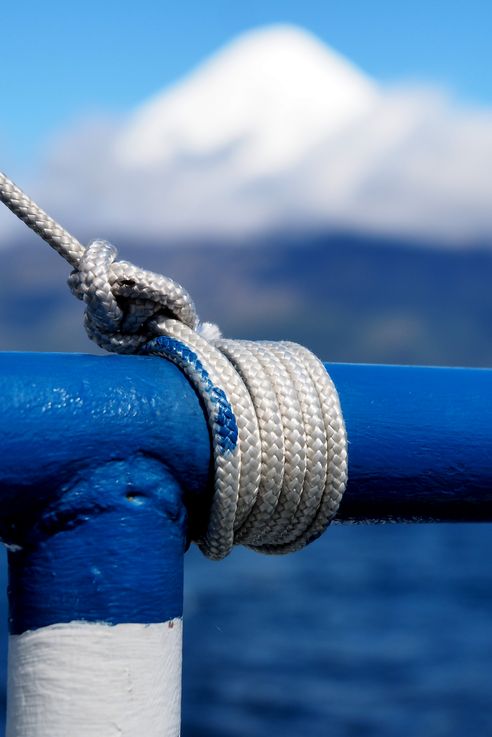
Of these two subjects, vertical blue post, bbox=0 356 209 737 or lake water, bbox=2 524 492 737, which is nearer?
vertical blue post, bbox=0 356 209 737

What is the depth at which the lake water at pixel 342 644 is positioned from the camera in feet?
20.0

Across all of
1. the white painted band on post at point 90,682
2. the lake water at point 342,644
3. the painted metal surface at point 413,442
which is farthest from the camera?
the lake water at point 342,644

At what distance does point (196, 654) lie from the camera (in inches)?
285

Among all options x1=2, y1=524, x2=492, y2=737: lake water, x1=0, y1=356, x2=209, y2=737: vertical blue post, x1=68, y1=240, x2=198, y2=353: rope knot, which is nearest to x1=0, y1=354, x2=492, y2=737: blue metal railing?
x1=0, y1=356, x2=209, y2=737: vertical blue post

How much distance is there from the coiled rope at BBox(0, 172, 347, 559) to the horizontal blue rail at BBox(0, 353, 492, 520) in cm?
2

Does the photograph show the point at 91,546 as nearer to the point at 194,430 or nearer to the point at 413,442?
the point at 194,430

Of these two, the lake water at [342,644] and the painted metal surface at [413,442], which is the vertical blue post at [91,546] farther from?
the lake water at [342,644]

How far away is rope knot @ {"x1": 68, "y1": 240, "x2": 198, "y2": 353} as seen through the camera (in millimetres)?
1126

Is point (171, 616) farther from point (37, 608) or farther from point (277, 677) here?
point (277, 677)

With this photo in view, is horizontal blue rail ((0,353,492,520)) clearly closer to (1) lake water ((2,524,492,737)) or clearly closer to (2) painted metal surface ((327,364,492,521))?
(2) painted metal surface ((327,364,492,521))

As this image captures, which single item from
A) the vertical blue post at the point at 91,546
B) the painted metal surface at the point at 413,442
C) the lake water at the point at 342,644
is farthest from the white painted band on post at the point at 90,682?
the lake water at the point at 342,644

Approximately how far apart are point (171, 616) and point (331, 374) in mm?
288

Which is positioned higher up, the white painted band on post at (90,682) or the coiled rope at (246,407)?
the coiled rope at (246,407)

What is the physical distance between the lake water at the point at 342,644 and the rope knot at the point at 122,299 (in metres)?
4.88
